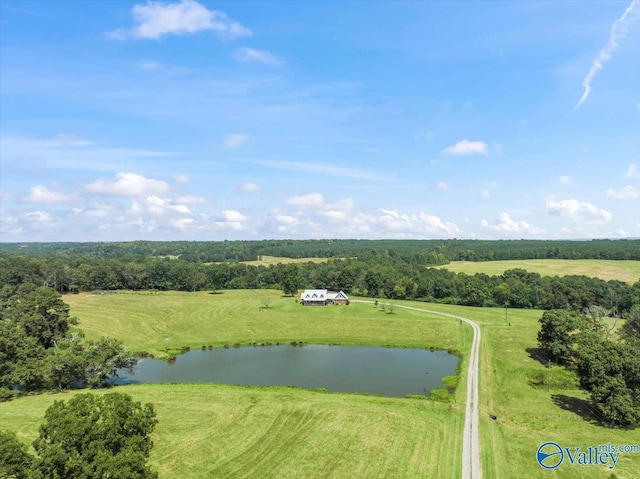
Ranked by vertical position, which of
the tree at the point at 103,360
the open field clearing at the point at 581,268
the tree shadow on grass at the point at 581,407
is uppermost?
the open field clearing at the point at 581,268

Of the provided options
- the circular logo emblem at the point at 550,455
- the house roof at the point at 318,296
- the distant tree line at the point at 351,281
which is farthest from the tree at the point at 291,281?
the circular logo emblem at the point at 550,455

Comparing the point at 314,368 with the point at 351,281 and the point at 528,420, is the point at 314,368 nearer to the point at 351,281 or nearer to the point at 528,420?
the point at 528,420

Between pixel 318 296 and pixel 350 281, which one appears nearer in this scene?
pixel 318 296

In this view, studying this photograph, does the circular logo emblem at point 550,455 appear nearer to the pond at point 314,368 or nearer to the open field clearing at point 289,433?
the open field clearing at point 289,433

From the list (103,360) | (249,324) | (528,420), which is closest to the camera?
(528,420)

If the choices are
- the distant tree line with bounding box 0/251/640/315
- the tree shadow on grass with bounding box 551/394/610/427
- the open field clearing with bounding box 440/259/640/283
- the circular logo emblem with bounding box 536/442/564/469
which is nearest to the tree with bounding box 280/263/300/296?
the distant tree line with bounding box 0/251/640/315

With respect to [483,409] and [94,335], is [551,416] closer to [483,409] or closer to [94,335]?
[483,409]

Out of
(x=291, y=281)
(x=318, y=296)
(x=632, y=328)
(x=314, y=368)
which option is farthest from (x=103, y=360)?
(x=632, y=328)

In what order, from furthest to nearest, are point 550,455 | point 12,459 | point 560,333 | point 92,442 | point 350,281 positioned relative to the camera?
point 350,281
point 560,333
point 550,455
point 92,442
point 12,459
